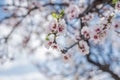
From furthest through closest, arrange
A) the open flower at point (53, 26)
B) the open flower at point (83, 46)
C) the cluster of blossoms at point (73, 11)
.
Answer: the cluster of blossoms at point (73, 11), the open flower at point (83, 46), the open flower at point (53, 26)

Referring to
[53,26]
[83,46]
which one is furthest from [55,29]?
[83,46]

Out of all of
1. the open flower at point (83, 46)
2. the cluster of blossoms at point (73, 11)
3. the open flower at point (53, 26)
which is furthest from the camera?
the cluster of blossoms at point (73, 11)

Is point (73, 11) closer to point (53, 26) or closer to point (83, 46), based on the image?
point (83, 46)

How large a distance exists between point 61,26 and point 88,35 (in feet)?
1.95

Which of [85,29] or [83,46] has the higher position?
[85,29]

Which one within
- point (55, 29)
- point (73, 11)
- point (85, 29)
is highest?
point (73, 11)

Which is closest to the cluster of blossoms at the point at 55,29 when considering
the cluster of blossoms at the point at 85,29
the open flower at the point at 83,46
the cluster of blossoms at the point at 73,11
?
the cluster of blossoms at the point at 85,29

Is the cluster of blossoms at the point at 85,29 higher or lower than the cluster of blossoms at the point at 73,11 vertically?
lower

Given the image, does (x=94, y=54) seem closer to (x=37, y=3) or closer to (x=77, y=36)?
(x=37, y=3)

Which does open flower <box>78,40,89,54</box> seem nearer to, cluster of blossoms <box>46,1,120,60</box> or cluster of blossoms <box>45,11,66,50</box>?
cluster of blossoms <box>46,1,120,60</box>

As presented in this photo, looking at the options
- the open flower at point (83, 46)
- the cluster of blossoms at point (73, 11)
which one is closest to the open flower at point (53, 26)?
the open flower at point (83, 46)

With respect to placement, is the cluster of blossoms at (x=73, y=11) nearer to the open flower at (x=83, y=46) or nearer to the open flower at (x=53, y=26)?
the open flower at (x=83, y=46)

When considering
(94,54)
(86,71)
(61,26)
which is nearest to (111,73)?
(94,54)

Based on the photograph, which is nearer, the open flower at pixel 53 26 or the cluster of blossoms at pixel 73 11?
the open flower at pixel 53 26
